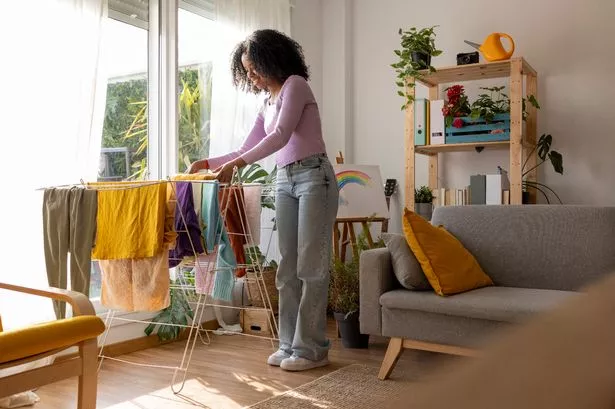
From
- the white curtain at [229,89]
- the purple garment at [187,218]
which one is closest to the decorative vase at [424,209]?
the white curtain at [229,89]

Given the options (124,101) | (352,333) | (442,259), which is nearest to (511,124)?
(442,259)

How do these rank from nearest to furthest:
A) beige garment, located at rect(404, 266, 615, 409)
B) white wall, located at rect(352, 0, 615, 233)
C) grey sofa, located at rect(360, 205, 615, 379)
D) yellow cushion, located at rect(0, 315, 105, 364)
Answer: beige garment, located at rect(404, 266, 615, 409) → yellow cushion, located at rect(0, 315, 105, 364) → grey sofa, located at rect(360, 205, 615, 379) → white wall, located at rect(352, 0, 615, 233)

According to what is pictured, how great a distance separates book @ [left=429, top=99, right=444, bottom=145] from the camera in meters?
4.27

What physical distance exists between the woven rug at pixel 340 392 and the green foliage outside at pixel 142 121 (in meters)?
1.47

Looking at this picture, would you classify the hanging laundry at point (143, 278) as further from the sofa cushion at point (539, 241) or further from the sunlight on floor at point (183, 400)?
the sofa cushion at point (539, 241)

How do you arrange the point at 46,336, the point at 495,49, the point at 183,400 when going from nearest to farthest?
the point at 46,336
the point at 183,400
the point at 495,49

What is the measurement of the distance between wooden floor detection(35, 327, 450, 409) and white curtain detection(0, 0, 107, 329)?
437 mm

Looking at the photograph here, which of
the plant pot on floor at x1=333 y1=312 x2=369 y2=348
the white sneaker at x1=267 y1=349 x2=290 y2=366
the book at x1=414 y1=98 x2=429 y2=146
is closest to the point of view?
the white sneaker at x1=267 y1=349 x2=290 y2=366

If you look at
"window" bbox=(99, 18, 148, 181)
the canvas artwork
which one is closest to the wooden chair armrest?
"window" bbox=(99, 18, 148, 181)

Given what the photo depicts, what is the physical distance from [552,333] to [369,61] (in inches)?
203

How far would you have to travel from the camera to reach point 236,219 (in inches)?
118

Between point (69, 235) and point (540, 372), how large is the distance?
2.59 m

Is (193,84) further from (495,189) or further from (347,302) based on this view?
(495,189)

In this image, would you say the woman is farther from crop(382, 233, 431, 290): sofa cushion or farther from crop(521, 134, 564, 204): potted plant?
crop(521, 134, 564, 204): potted plant
